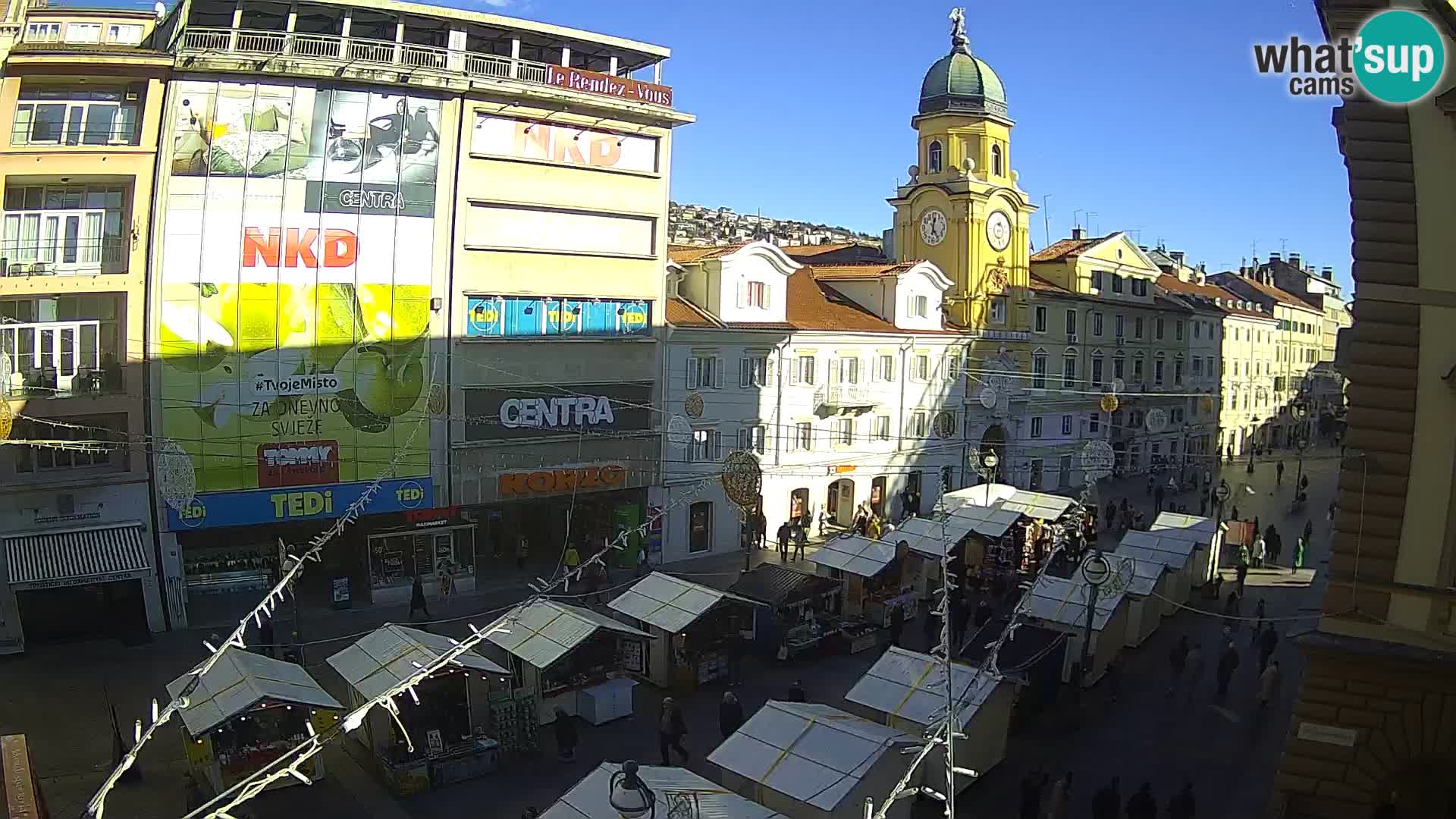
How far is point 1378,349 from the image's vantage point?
1252 cm

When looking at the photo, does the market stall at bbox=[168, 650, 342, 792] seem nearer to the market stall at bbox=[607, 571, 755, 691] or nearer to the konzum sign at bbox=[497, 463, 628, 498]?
the market stall at bbox=[607, 571, 755, 691]

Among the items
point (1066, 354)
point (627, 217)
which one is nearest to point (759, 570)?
point (627, 217)

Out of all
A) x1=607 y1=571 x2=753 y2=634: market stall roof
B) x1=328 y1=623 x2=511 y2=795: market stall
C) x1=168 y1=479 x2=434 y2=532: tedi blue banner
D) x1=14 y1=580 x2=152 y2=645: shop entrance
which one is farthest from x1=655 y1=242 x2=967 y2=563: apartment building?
x1=328 y1=623 x2=511 y2=795: market stall

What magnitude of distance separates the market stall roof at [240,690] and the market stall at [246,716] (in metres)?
0.01

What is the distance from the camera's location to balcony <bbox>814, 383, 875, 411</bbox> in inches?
1510

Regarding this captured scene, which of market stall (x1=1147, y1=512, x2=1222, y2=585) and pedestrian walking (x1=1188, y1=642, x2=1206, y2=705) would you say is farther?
market stall (x1=1147, y1=512, x2=1222, y2=585)

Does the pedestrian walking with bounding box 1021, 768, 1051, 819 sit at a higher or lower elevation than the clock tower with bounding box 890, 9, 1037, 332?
lower

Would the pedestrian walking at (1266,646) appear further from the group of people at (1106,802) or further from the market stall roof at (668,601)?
the market stall roof at (668,601)

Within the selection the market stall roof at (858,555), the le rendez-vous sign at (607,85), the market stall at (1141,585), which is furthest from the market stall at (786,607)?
the le rendez-vous sign at (607,85)

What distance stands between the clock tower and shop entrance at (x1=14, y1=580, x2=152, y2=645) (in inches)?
1266

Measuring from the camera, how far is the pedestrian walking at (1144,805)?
15.5 m

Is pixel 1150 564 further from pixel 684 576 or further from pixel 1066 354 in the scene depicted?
pixel 1066 354

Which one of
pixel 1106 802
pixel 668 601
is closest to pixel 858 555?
pixel 668 601

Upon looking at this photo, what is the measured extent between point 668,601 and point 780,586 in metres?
3.29
